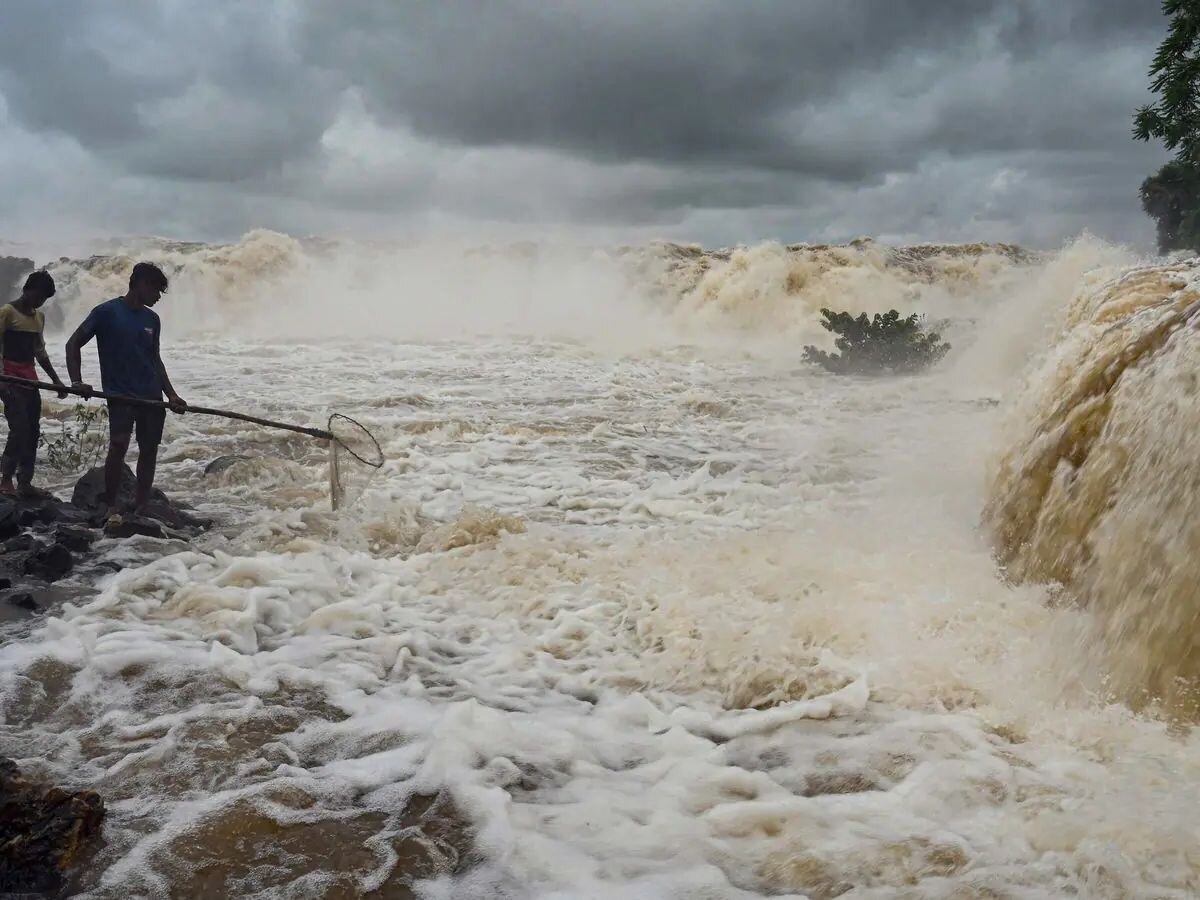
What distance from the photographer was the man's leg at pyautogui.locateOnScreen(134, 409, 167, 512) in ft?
20.7

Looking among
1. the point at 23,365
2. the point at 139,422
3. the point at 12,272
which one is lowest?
the point at 139,422

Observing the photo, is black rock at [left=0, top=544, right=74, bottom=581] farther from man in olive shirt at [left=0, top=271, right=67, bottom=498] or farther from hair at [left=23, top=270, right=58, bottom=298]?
hair at [left=23, top=270, right=58, bottom=298]

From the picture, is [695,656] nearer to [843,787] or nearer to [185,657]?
[843,787]

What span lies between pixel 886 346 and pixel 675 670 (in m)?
15.6

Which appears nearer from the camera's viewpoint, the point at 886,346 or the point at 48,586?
the point at 48,586

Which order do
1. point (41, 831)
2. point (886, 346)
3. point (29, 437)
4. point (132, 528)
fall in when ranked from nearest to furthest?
point (41, 831) < point (132, 528) < point (29, 437) < point (886, 346)

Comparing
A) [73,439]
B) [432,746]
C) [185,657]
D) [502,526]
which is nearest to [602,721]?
[432,746]

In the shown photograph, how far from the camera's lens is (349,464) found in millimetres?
8328

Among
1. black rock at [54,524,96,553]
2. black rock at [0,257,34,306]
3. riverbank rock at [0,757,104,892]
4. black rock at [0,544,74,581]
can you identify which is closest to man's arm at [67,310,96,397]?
black rock at [54,524,96,553]

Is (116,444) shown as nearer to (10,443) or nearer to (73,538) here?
(73,538)

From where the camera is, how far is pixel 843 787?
3350 mm

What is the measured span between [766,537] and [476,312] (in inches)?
1265

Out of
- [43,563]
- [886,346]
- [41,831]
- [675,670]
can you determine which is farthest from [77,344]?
[886,346]

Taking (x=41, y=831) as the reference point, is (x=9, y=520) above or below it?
above
